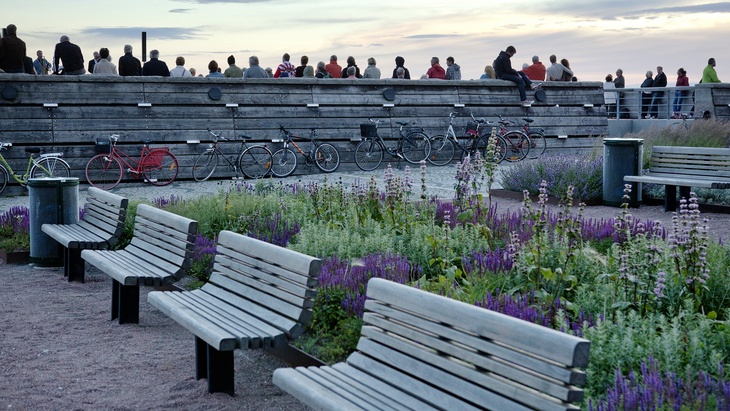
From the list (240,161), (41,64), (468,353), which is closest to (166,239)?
(468,353)

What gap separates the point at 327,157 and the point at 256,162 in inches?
68.2

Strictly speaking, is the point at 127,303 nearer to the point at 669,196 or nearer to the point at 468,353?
the point at 468,353

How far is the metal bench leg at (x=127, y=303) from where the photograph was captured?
24.8 ft

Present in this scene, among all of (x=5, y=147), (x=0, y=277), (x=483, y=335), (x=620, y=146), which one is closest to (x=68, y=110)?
(x=5, y=147)

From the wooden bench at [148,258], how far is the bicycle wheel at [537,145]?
17067 mm

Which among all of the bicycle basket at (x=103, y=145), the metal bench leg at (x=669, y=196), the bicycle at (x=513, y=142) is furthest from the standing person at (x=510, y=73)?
the metal bench leg at (x=669, y=196)

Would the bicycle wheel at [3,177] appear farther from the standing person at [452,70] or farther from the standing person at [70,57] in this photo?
the standing person at [452,70]

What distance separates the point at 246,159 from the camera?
2028 centimetres

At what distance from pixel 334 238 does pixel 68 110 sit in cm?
1208

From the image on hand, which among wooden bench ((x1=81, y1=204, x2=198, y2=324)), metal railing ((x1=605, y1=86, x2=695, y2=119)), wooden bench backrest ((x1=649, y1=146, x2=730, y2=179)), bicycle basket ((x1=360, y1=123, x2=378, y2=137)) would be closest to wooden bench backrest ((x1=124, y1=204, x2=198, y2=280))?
wooden bench ((x1=81, y1=204, x2=198, y2=324))

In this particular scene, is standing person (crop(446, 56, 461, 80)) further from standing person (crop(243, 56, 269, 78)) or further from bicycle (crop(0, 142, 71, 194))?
bicycle (crop(0, 142, 71, 194))

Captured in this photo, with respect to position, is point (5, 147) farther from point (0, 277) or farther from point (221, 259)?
point (221, 259)

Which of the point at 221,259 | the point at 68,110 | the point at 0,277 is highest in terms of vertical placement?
the point at 68,110

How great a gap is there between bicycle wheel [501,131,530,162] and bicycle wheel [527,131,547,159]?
1.58ft
